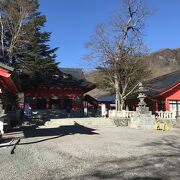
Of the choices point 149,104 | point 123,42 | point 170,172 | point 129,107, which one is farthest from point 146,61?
point 170,172

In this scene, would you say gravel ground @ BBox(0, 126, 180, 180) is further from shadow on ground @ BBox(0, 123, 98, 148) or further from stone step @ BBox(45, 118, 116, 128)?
stone step @ BBox(45, 118, 116, 128)

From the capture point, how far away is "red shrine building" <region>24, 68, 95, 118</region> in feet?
120

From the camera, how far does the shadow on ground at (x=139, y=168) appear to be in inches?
293

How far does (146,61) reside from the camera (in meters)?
35.0

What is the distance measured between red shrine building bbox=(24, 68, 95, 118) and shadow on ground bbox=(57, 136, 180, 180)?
26.6m

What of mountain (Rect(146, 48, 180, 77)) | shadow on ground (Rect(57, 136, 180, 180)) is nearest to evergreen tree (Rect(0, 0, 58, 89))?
shadow on ground (Rect(57, 136, 180, 180))

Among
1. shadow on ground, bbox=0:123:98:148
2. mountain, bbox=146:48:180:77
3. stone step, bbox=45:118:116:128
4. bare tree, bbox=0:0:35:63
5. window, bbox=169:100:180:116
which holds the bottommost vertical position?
shadow on ground, bbox=0:123:98:148

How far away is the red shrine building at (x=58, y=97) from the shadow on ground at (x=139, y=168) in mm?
26589

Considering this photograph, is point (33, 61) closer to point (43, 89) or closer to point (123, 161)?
point (43, 89)

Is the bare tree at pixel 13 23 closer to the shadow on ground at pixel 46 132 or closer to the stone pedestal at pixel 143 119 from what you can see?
the shadow on ground at pixel 46 132

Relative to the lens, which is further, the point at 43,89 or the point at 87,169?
the point at 43,89

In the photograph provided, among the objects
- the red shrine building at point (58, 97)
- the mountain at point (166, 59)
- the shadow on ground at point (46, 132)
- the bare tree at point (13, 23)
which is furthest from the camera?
the mountain at point (166, 59)

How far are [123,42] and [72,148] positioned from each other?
23461 millimetres

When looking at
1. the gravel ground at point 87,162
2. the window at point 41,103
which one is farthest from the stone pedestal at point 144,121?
the window at point 41,103
